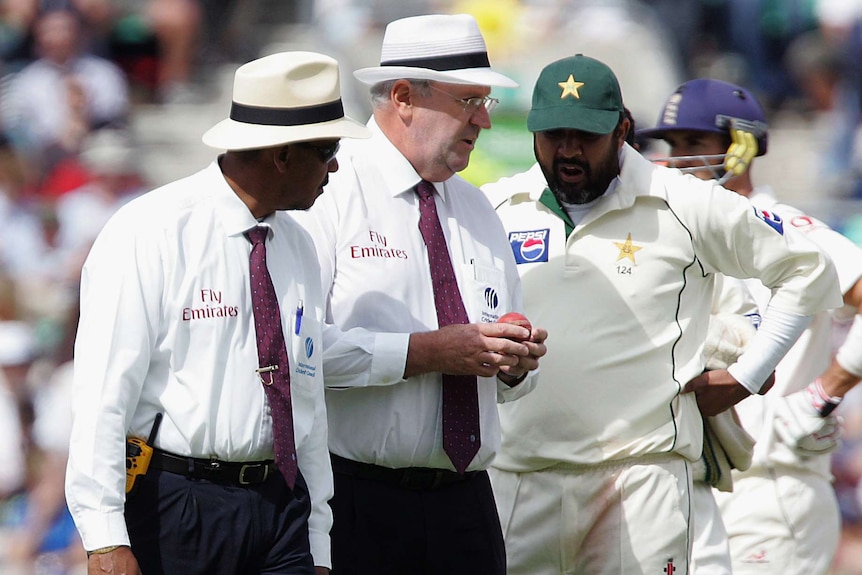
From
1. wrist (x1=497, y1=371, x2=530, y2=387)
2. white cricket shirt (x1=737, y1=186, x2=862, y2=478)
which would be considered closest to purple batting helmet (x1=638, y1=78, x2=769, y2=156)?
white cricket shirt (x1=737, y1=186, x2=862, y2=478)

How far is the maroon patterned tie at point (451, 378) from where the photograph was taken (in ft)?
14.9

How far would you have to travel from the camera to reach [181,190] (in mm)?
4023

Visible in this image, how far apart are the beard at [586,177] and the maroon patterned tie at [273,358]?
149cm

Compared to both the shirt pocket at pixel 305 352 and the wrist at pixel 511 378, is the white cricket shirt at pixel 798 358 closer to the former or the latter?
the wrist at pixel 511 378

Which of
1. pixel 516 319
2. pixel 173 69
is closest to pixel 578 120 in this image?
pixel 516 319

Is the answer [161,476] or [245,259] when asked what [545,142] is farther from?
[161,476]

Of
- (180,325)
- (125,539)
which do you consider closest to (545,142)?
(180,325)

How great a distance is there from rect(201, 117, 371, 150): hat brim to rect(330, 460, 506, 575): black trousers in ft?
3.89

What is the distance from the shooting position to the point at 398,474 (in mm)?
4605

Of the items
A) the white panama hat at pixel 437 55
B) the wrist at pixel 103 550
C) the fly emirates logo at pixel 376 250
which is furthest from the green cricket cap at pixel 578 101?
the wrist at pixel 103 550

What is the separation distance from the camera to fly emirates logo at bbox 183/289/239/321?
12.7 ft

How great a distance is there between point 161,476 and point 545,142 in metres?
2.03

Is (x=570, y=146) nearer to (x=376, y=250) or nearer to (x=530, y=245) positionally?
(x=530, y=245)

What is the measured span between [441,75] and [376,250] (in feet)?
1.97
